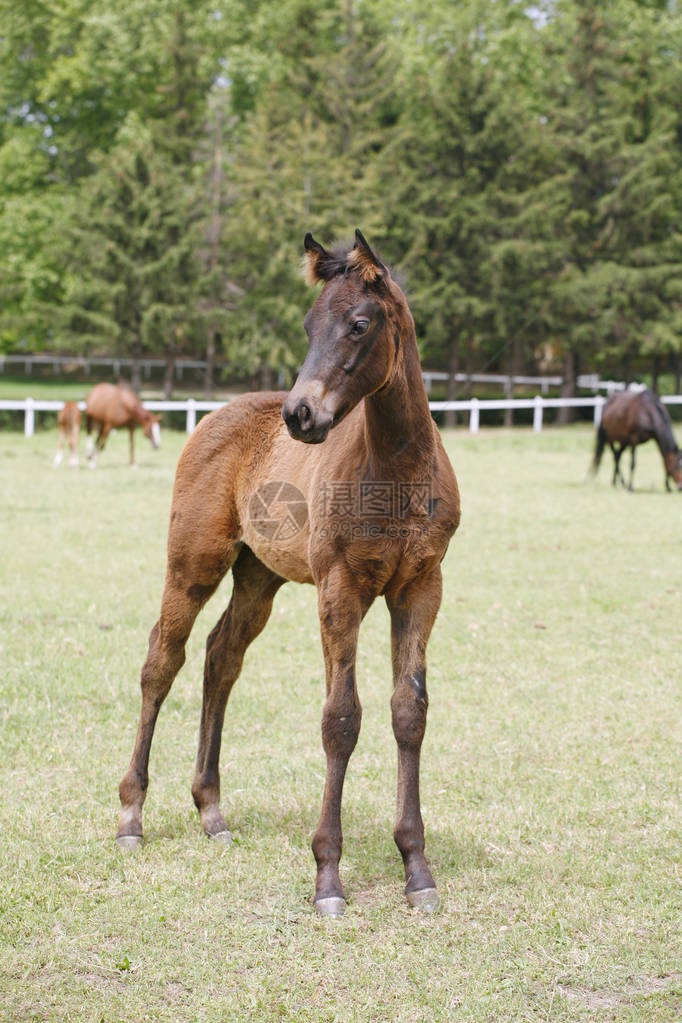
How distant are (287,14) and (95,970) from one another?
41.0 metres

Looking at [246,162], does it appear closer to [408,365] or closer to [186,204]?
[186,204]

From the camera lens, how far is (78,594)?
9.47m

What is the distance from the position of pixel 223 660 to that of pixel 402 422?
5.59 feet

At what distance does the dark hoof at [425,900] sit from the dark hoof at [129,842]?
52.6 inches

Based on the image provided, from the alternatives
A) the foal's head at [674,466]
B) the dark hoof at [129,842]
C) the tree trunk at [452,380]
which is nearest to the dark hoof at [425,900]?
the dark hoof at [129,842]

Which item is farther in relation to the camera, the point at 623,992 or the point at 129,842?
the point at 129,842

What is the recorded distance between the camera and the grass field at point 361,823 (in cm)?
330

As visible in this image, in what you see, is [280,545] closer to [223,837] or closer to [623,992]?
[223,837]

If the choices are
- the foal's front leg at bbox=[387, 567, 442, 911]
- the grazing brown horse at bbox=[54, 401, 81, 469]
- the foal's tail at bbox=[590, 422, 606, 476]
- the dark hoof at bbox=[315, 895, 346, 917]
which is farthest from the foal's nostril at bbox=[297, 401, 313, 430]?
the grazing brown horse at bbox=[54, 401, 81, 469]

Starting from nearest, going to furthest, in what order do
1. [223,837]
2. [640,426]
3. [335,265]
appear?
[335,265]
[223,837]
[640,426]

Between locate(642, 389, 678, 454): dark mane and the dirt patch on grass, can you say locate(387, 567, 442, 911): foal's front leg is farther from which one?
locate(642, 389, 678, 454): dark mane

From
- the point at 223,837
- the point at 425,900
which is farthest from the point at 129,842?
the point at 425,900

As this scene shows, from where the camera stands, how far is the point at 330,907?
3764 mm

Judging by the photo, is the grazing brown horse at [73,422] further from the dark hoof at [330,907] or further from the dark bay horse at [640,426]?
the dark hoof at [330,907]
